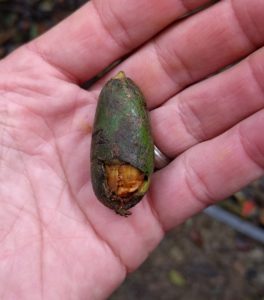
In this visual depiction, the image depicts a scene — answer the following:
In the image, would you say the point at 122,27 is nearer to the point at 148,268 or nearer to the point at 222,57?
the point at 222,57

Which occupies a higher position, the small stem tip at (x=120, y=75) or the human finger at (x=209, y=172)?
the small stem tip at (x=120, y=75)

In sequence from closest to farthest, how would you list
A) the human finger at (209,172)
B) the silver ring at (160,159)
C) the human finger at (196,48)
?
1. the human finger at (209,172)
2. the human finger at (196,48)
3. the silver ring at (160,159)

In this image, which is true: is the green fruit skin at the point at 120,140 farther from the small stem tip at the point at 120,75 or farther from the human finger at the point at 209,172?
the human finger at the point at 209,172

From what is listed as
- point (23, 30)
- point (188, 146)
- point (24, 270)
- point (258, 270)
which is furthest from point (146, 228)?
point (23, 30)

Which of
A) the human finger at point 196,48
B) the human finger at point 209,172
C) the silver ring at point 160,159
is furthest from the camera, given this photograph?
the silver ring at point 160,159

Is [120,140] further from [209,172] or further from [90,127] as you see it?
[209,172]

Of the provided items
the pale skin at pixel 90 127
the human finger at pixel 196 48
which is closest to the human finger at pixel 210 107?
the pale skin at pixel 90 127
